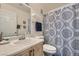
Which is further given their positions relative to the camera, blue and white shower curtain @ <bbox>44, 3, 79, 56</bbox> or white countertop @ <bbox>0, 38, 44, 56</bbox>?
blue and white shower curtain @ <bbox>44, 3, 79, 56</bbox>

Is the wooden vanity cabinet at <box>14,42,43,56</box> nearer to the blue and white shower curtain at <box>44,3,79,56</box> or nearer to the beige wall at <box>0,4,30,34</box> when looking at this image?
the blue and white shower curtain at <box>44,3,79,56</box>

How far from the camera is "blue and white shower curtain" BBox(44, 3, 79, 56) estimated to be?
52.8 inches

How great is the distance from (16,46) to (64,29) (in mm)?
634

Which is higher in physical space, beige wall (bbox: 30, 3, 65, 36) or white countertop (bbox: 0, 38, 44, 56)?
beige wall (bbox: 30, 3, 65, 36)

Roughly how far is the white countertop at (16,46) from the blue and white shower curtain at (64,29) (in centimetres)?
18

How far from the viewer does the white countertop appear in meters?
1.11

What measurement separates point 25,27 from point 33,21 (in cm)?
13

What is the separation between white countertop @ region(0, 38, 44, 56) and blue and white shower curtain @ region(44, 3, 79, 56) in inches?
7.2

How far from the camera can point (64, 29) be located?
54.6 inches

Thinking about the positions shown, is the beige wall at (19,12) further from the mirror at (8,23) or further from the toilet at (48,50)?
the toilet at (48,50)

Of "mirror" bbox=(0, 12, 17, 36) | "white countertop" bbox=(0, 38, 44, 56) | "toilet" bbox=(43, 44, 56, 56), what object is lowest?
"toilet" bbox=(43, 44, 56, 56)

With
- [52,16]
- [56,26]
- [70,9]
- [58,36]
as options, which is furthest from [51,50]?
[70,9]

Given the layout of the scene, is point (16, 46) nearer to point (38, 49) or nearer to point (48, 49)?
point (38, 49)

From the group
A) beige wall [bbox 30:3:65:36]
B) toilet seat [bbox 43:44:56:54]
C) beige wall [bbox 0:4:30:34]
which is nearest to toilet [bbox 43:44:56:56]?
toilet seat [bbox 43:44:56:54]
